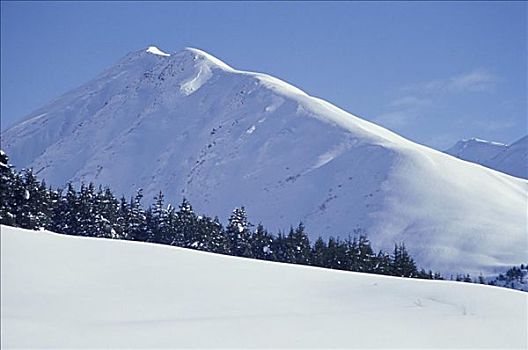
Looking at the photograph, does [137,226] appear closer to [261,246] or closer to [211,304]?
[261,246]

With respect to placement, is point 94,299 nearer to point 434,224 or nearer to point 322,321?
point 322,321

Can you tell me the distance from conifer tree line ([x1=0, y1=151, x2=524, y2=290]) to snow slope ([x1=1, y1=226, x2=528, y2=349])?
21846 millimetres

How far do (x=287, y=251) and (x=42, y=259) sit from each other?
42707mm

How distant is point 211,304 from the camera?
17016 mm

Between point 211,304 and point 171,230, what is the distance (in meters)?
41.0

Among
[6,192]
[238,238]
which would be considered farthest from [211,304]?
[238,238]

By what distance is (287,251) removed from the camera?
59.5m

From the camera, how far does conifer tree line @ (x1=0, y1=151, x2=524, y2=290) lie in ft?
147

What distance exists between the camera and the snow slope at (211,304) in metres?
13.8

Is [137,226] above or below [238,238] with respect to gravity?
above

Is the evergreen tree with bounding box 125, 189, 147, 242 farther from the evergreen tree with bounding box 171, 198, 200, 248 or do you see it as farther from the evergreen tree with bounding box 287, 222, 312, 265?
the evergreen tree with bounding box 287, 222, 312, 265

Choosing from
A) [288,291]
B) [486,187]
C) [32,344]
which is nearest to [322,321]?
[288,291]

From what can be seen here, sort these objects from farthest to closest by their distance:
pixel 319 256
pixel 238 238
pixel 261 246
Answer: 1. pixel 261 246
2. pixel 238 238
3. pixel 319 256

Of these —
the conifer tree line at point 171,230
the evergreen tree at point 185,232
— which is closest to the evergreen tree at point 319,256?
the conifer tree line at point 171,230
